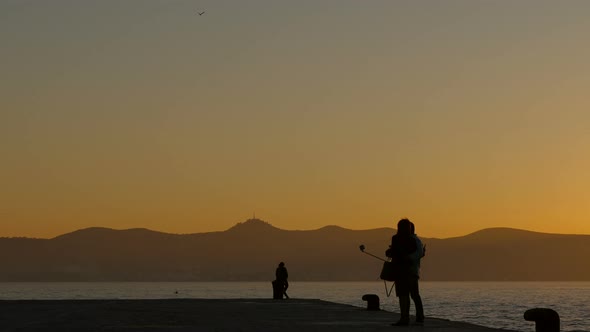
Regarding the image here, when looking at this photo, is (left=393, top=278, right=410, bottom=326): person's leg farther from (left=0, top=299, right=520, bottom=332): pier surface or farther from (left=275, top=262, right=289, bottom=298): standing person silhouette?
(left=275, top=262, right=289, bottom=298): standing person silhouette

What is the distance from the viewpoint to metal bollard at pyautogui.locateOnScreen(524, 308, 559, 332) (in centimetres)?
1889

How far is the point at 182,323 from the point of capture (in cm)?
2309

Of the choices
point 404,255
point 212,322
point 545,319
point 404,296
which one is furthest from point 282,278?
point 545,319

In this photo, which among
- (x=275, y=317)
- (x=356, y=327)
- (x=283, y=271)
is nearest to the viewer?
(x=356, y=327)

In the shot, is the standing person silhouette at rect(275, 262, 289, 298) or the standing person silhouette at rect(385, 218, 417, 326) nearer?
the standing person silhouette at rect(385, 218, 417, 326)

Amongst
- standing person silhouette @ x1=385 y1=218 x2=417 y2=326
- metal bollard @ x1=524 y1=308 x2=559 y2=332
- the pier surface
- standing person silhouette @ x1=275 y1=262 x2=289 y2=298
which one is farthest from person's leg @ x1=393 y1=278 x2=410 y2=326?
standing person silhouette @ x1=275 y1=262 x2=289 y2=298

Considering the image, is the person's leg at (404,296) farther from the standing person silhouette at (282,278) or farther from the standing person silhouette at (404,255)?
the standing person silhouette at (282,278)

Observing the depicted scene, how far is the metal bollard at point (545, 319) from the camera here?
62.0ft

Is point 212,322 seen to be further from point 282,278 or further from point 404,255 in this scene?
point 282,278

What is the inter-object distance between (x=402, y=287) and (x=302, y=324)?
2.28 metres

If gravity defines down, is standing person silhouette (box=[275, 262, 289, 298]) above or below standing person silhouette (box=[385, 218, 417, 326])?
above

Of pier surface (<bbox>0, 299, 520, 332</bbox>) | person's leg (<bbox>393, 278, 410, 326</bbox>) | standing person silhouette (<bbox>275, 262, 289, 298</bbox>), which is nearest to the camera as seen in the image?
pier surface (<bbox>0, 299, 520, 332</bbox>)

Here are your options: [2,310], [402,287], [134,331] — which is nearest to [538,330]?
[402,287]

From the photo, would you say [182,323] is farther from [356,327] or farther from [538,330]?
[538,330]
